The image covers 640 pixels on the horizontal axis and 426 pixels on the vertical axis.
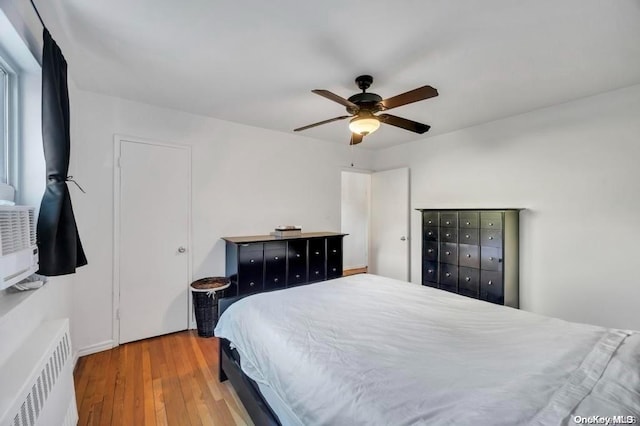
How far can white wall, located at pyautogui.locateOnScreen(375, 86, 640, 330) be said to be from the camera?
2.44m

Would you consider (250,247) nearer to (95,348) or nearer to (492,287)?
(95,348)

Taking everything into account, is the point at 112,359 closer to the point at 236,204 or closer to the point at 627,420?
the point at 236,204

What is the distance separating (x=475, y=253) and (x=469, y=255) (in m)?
0.07

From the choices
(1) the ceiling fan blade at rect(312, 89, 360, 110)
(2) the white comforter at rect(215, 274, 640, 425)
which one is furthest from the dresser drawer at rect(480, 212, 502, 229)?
(1) the ceiling fan blade at rect(312, 89, 360, 110)

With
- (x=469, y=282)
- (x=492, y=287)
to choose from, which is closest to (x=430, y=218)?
(x=469, y=282)

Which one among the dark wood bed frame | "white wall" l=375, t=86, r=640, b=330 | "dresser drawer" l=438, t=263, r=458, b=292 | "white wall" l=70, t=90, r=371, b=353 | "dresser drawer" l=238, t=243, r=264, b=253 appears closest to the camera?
the dark wood bed frame

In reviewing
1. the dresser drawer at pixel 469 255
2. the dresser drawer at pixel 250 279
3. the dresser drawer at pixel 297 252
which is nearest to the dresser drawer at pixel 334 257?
the dresser drawer at pixel 297 252

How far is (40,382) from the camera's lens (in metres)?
1.18

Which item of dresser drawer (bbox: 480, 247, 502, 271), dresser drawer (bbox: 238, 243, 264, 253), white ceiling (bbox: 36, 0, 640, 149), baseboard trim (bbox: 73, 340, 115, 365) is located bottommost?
baseboard trim (bbox: 73, 340, 115, 365)

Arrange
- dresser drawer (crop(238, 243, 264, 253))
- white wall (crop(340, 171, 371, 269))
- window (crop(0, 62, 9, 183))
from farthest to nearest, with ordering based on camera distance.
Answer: white wall (crop(340, 171, 371, 269))
dresser drawer (crop(238, 243, 264, 253))
window (crop(0, 62, 9, 183))

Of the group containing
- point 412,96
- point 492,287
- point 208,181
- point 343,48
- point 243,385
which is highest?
point 343,48

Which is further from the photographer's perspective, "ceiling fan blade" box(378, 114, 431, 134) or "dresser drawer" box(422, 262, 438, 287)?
"dresser drawer" box(422, 262, 438, 287)

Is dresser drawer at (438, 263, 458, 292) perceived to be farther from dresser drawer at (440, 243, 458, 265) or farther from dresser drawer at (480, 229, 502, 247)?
dresser drawer at (480, 229, 502, 247)

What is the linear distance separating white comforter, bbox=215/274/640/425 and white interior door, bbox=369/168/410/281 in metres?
2.39
